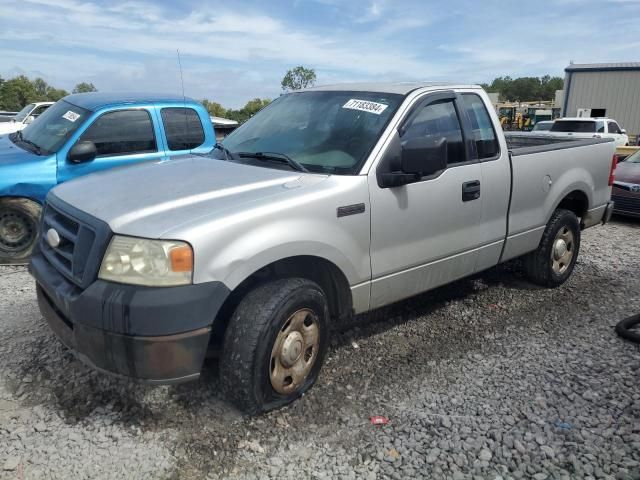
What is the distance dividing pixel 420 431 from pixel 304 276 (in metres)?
1.11

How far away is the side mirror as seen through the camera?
5457 mm

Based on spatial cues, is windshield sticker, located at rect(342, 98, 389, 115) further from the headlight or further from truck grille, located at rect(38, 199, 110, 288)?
truck grille, located at rect(38, 199, 110, 288)

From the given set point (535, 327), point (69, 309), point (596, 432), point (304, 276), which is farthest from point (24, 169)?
point (596, 432)

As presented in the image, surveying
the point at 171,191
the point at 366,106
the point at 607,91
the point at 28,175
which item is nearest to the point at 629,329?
the point at 366,106

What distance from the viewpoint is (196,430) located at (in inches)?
113

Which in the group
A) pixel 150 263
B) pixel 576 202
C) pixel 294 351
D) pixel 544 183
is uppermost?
pixel 150 263

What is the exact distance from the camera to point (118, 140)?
19.1ft

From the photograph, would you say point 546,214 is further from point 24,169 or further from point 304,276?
point 24,169

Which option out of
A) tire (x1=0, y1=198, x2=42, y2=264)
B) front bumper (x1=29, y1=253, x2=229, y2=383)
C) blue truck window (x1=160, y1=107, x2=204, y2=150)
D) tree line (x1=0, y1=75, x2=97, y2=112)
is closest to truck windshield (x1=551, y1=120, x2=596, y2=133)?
blue truck window (x1=160, y1=107, x2=204, y2=150)

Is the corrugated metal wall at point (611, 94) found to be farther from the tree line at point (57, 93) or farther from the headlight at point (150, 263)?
the headlight at point (150, 263)

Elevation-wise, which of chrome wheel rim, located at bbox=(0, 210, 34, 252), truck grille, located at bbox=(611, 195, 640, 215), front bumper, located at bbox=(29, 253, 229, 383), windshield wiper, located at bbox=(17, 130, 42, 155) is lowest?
truck grille, located at bbox=(611, 195, 640, 215)

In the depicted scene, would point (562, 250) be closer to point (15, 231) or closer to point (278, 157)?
point (278, 157)

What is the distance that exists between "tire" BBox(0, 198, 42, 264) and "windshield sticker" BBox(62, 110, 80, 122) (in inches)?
41.7

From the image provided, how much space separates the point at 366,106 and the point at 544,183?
1.99m
